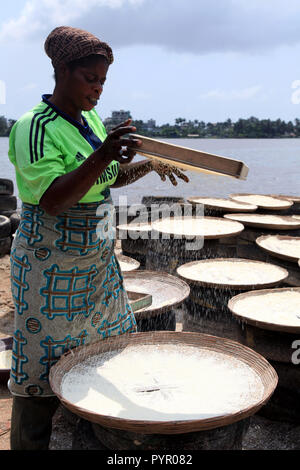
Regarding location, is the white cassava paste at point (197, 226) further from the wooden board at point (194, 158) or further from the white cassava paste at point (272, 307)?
the wooden board at point (194, 158)

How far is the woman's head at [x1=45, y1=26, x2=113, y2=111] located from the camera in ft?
6.03

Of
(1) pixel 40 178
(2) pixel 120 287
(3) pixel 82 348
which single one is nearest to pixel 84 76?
(1) pixel 40 178

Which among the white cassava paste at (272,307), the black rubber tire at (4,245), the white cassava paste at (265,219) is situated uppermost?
the white cassava paste at (265,219)

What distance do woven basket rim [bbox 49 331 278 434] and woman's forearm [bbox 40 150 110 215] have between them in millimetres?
653

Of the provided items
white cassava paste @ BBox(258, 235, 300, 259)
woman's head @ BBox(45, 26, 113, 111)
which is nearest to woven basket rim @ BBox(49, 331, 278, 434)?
woman's head @ BBox(45, 26, 113, 111)

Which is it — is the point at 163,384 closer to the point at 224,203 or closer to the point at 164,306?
the point at 164,306

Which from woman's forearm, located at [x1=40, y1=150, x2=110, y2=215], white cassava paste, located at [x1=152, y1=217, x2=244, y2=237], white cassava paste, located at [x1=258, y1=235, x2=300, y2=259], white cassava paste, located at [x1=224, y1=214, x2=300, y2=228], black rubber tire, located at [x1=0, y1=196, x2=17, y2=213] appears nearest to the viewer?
woman's forearm, located at [x1=40, y1=150, x2=110, y2=215]

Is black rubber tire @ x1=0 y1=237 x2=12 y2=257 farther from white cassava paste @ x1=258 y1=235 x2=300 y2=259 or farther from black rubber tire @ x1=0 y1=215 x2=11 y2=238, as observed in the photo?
white cassava paste @ x1=258 y1=235 x2=300 y2=259

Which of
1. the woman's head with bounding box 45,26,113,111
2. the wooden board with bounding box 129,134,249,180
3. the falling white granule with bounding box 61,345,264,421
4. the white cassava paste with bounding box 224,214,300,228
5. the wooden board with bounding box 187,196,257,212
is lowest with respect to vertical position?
the falling white granule with bounding box 61,345,264,421

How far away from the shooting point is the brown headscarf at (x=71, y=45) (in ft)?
6.01

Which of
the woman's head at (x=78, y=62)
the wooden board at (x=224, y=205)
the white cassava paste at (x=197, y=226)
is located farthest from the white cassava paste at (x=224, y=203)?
the woman's head at (x=78, y=62)

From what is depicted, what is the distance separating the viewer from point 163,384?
1.95 meters

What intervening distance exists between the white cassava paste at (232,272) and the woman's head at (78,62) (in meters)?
1.90

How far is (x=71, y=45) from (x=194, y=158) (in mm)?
619
